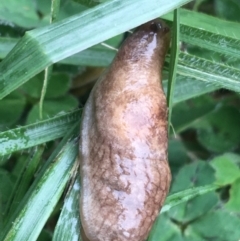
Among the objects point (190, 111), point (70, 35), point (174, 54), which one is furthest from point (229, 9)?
point (70, 35)

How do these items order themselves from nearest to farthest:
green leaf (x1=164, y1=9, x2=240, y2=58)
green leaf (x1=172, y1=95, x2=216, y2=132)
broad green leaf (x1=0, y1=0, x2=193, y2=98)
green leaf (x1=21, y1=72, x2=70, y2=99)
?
broad green leaf (x1=0, y1=0, x2=193, y2=98) < green leaf (x1=164, y1=9, x2=240, y2=58) < green leaf (x1=21, y1=72, x2=70, y2=99) < green leaf (x1=172, y1=95, x2=216, y2=132)

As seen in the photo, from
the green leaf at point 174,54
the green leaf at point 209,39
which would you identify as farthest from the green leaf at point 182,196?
the green leaf at point 209,39

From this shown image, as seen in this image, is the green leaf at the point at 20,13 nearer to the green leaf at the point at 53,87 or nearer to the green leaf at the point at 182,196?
the green leaf at the point at 53,87

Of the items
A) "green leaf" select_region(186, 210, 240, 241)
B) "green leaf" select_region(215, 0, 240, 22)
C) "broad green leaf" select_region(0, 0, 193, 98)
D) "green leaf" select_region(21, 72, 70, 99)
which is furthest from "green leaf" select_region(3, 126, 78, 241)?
"green leaf" select_region(215, 0, 240, 22)

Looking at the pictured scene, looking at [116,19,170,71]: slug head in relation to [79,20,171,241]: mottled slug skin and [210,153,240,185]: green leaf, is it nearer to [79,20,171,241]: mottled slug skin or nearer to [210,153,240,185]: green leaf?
[79,20,171,241]: mottled slug skin

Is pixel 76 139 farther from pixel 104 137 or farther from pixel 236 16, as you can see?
pixel 236 16

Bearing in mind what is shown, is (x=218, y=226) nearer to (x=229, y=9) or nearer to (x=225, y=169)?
(x=225, y=169)

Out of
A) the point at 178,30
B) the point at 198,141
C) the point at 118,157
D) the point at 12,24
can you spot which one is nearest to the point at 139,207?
the point at 118,157
